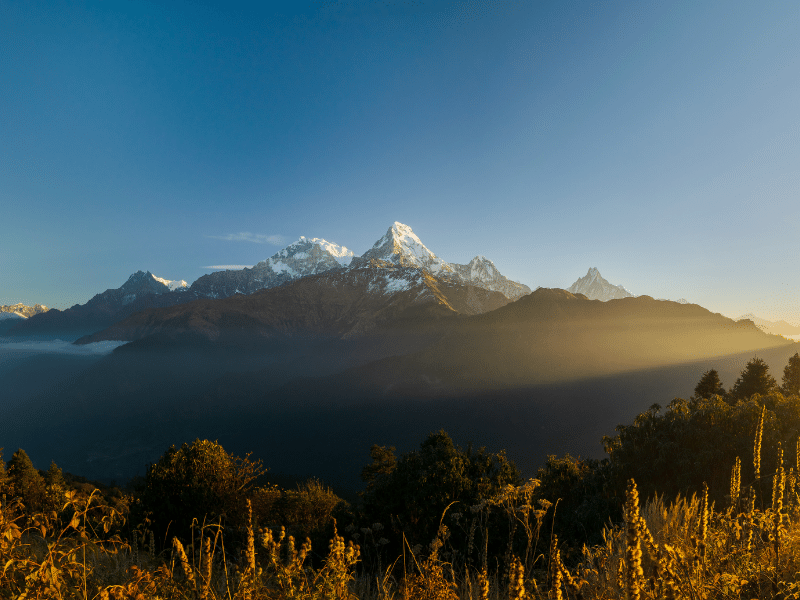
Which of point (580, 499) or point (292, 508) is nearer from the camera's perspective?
point (580, 499)

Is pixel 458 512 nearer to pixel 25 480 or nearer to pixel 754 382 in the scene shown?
pixel 754 382

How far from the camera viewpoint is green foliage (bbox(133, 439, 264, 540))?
1927 cm

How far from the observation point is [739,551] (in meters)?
3.26

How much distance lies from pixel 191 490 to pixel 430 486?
13.0m

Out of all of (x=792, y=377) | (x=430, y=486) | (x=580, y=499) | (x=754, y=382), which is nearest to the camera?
(x=430, y=486)

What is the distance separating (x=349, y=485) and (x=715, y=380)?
135 metres

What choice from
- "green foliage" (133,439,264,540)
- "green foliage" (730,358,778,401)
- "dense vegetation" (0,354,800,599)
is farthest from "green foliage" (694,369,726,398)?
"green foliage" (133,439,264,540)

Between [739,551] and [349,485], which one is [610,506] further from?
[349,485]

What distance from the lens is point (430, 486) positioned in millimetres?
17062

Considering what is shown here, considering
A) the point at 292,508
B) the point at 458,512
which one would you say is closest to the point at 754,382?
the point at 292,508

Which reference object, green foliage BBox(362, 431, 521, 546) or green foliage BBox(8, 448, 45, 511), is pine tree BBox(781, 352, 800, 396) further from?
green foliage BBox(8, 448, 45, 511)

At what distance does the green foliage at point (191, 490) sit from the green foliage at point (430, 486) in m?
7.47

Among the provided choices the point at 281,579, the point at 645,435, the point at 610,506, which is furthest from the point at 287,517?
the point at 281,579

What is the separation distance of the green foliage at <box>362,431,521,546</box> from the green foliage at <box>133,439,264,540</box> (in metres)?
7.47
